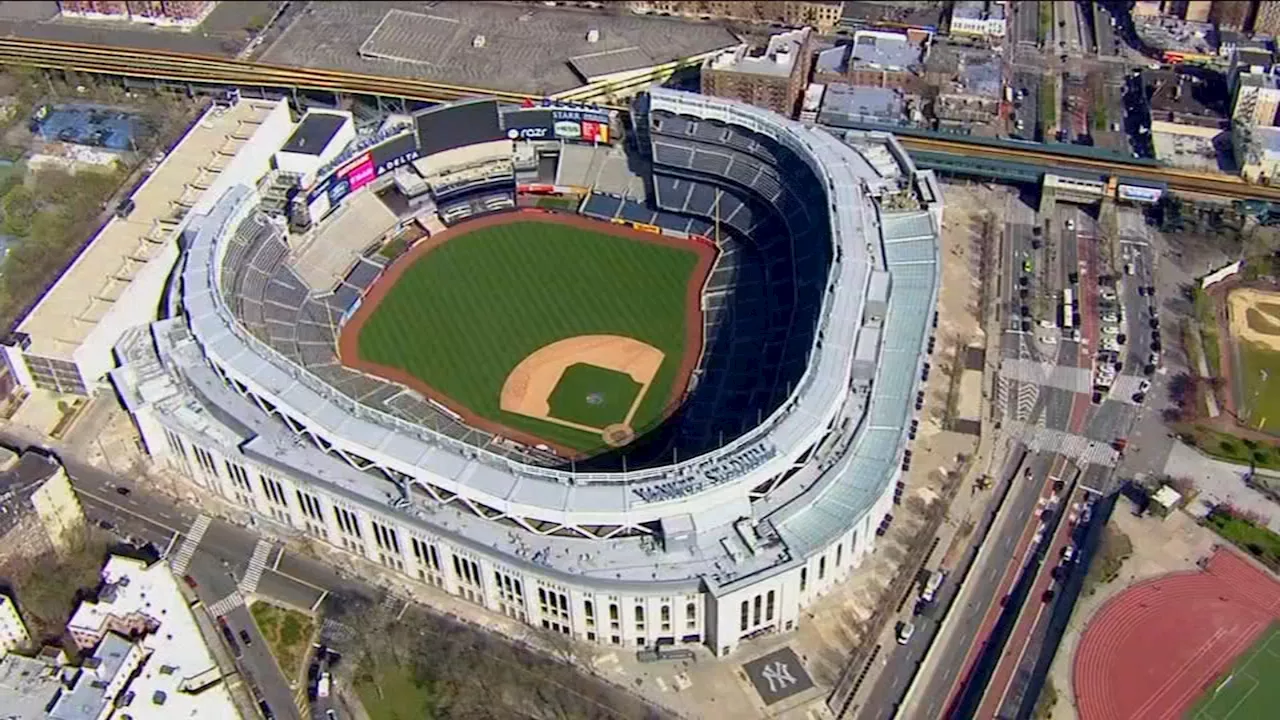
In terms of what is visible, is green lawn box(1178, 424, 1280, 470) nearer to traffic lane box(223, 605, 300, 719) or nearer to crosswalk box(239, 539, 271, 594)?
traffic lane box(223, 605, 300, 719)

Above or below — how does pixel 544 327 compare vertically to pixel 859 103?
below

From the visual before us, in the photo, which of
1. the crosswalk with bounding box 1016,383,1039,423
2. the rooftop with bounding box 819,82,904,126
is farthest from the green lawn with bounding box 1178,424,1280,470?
the rooftop with bounding box 819,82,904,126

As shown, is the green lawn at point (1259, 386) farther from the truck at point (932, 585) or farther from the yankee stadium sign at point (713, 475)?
the yankee stadium sign at point (713, 475)

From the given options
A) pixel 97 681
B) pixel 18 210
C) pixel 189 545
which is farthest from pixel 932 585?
pixel 18 210

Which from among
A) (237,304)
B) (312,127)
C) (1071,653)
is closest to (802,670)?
(1071,653)

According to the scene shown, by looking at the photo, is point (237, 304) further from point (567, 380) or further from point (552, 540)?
point (552, 540)

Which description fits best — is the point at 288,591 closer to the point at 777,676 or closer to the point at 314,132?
the point at 777,676
